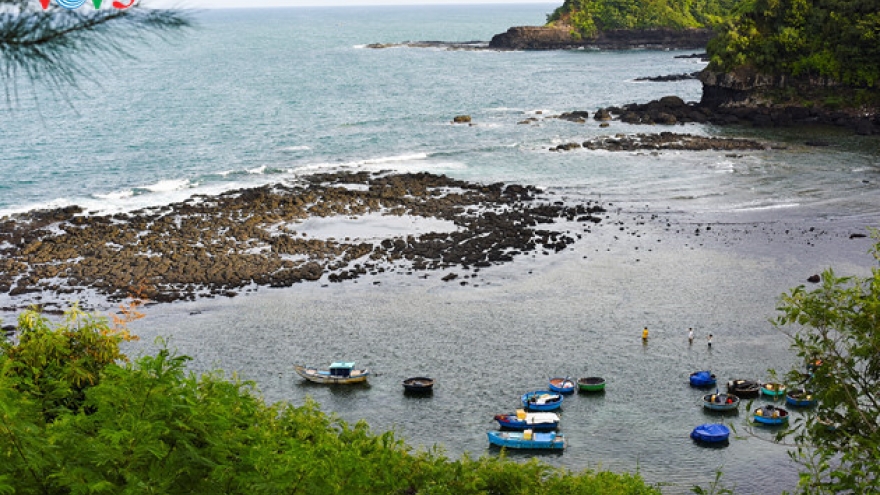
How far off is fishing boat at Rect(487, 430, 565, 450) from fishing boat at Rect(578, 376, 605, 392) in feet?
14.7

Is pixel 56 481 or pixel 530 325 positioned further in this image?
pixel 530 325

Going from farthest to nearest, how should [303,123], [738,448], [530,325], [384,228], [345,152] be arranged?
[303,123] < [345,152] < [384,228] < [530,325] < [738,448]

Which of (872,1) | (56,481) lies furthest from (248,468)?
(872,1)

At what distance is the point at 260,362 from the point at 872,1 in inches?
3118

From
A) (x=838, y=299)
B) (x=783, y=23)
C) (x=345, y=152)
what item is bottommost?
(x=345, y=152)

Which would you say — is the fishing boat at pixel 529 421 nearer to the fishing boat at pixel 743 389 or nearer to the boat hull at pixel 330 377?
the boat hull at pixel 330 377

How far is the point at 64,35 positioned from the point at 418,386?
1252 inches

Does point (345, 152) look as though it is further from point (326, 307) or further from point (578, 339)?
point (578, 339)

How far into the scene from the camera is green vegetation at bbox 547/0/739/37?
18525cm

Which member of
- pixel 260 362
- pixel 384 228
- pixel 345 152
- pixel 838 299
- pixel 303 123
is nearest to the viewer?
pixel 838 299

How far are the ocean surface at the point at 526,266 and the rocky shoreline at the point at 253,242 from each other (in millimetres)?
2206

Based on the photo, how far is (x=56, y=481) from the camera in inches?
452

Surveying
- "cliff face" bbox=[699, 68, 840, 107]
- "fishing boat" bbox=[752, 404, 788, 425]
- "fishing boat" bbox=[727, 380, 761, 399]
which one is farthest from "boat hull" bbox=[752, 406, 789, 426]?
"cliff face" bbox=[699, 68, 840, 107]

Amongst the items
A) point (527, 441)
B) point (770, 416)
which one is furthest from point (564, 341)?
point (770, 416)
